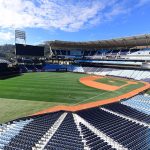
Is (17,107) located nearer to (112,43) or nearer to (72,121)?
(72,121)

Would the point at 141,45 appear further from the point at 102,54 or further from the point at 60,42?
the point at 60,42

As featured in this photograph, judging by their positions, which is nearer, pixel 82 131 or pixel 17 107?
pixel 82 131

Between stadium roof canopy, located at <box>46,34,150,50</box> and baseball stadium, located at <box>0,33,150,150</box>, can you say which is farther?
stadium roof canopy, located at <box>46,34,150,50</box>

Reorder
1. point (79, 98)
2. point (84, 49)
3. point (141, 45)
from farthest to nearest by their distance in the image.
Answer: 1. point (84, 49)
2. point (141, 45)
3. point (79, 98)

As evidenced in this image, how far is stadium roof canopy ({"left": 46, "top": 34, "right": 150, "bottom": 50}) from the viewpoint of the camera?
232 ft

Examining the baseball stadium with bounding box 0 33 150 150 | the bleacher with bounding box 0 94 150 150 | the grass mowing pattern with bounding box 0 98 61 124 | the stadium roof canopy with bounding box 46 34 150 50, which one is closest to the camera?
the bleacher with bounding box 0 94 150 150

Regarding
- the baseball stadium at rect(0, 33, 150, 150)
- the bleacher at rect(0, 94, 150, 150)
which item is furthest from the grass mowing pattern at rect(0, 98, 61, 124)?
the bleacher at rect(0, 94, 150, 150)

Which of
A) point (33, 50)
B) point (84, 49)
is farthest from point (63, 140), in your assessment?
point (84, 49)

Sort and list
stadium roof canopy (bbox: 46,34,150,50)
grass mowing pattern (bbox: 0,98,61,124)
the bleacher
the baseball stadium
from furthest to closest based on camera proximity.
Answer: stadium roof canopy (bbox: 46,34,150,50), grass mowing pattern (bbox: 0,98,61,124), the baseball stadium, the bleacher

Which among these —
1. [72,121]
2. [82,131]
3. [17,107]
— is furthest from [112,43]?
[82,131]

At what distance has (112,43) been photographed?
82875mm

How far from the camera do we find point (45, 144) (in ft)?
51.9

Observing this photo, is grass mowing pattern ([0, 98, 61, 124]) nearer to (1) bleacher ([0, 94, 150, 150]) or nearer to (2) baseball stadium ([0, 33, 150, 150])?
(2) baseball stadium ([0, 33, 150, 150])

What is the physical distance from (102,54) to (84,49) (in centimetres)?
1197
